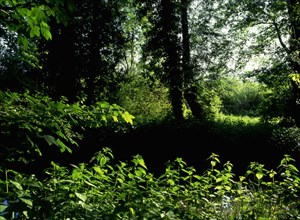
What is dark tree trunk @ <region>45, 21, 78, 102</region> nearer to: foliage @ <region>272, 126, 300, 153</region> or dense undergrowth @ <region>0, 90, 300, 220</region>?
foliage @ <region>272, 126, 300, 153</region>

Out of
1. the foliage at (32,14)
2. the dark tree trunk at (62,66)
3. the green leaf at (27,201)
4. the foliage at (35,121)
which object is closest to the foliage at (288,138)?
the dark tree trunk at (62,66)

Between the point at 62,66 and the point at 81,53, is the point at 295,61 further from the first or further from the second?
the point at 62,66

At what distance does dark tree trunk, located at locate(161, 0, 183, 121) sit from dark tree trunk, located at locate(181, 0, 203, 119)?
364mm

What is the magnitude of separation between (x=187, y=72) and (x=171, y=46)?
1.68 metres

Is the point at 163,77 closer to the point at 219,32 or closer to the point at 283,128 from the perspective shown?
the point at 219,32

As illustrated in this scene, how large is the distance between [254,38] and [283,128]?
4424mm

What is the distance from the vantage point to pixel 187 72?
15359 millimetres

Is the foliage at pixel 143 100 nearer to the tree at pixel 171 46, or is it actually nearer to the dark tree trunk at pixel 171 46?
the tree at pixel 171 46

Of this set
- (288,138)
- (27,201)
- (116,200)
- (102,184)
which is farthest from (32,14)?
(288,138)

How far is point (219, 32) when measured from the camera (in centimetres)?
1578

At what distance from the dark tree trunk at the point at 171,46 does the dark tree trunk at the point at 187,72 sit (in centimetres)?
36

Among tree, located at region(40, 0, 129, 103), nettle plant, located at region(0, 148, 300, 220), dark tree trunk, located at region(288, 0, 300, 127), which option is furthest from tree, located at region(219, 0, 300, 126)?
nettle plant, located at region(0, 148, 300, 220)

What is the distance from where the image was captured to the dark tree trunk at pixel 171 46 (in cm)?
1592

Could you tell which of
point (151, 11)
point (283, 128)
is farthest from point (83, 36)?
point (283, 128)
